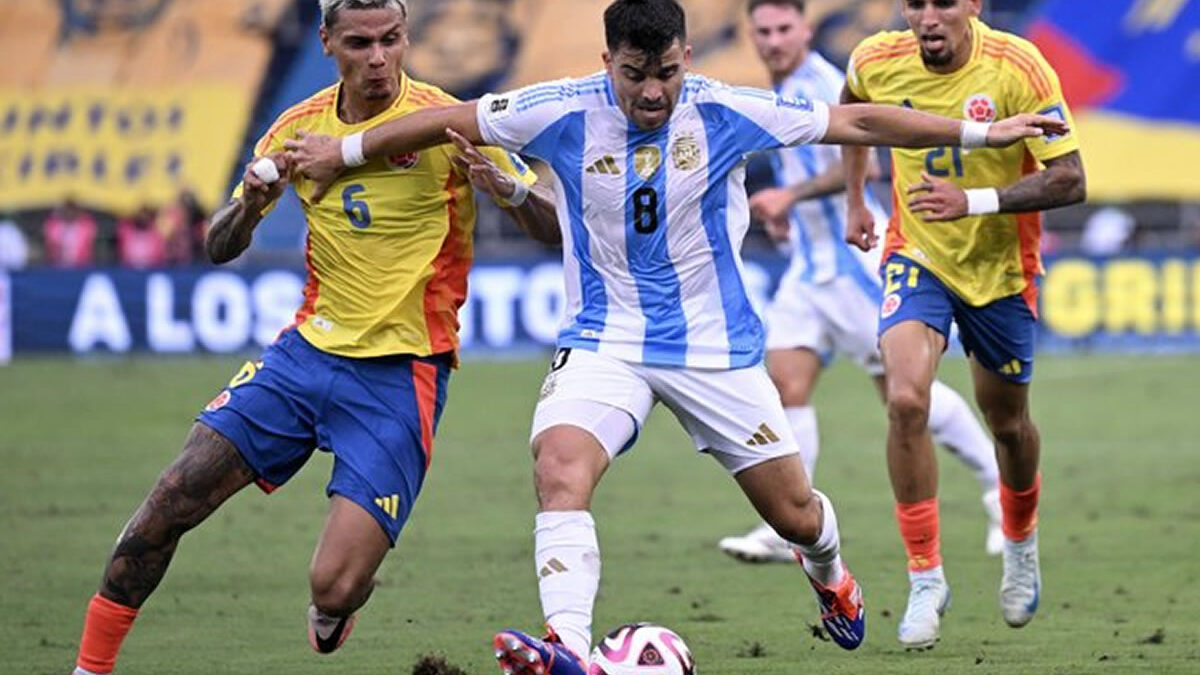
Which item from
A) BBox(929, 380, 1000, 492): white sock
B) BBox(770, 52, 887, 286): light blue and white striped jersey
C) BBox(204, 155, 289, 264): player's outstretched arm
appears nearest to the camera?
BBox(204, 155, 289, 264): player's outstretched arm

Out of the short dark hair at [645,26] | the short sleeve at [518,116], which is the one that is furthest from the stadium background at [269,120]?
the short dark hair at [645,26]

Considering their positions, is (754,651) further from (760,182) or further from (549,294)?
(760,182)

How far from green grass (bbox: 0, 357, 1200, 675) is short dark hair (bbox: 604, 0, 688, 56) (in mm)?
2469

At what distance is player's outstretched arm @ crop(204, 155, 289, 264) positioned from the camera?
8125mm

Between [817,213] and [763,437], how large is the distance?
4.92 meters

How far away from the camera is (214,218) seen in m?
8.27

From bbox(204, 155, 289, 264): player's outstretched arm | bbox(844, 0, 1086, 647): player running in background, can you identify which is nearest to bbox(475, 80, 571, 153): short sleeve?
bbox(204, 155, 289, 264): player's outstretched arm

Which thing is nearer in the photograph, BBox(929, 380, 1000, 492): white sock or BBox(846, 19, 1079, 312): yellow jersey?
BBox(846, 19, 1079, 312): yellow jersey

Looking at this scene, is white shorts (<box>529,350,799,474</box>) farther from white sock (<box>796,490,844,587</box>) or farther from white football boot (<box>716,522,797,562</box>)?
white football boot (<box>716,522,797,562</box>)

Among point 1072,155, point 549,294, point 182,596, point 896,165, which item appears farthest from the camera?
point 549,294

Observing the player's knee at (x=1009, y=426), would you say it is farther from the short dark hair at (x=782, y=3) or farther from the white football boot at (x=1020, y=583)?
the short dark hair at (x=782, y=3)

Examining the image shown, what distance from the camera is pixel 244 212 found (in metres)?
8.20

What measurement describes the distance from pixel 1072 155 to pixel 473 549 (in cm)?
469

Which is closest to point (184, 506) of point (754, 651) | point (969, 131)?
point (754, 651)
